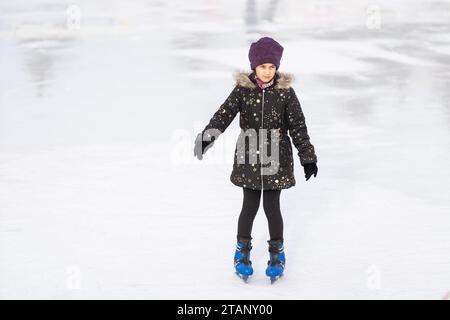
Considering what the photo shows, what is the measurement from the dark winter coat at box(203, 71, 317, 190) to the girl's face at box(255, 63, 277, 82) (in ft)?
0.17

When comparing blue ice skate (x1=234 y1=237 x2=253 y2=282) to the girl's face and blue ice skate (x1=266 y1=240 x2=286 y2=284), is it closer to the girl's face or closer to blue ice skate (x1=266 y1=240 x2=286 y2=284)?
blue ice skate (x1=266 y1=240 x2=286 y2=284)

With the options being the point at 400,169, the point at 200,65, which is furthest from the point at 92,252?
the point at 200,65

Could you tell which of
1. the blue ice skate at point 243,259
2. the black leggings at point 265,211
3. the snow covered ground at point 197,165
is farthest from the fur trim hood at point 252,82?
the snow covered ground at point 197,165

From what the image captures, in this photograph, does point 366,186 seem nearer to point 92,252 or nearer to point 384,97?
point 92,252

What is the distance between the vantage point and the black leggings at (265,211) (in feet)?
16.6

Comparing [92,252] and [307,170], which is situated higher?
[307,170]

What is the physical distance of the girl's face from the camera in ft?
16.1

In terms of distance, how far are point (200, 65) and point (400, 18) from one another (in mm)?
4219

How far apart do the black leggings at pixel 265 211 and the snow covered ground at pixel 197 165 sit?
25 cm

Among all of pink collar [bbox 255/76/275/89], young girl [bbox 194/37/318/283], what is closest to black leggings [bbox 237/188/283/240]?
young girl [bbox 194/37/318/283]

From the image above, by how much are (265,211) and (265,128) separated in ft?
1.45

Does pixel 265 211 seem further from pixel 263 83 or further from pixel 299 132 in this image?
pixel 263 83

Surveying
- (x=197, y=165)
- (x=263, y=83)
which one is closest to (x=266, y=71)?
(x=263, y=83)

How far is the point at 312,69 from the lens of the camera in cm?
1069
